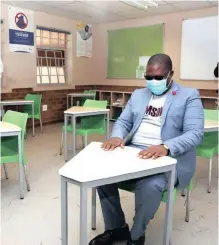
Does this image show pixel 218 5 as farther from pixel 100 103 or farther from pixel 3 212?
pixel 3 212

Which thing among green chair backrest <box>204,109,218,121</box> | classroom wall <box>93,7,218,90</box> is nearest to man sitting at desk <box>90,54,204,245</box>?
green chair backrest <box>204,109,218,121</box>

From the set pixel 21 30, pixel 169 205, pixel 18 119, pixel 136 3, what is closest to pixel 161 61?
pixel 169 205

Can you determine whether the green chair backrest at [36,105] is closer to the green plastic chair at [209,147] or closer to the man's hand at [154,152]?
the green plastic chair at [209,147]

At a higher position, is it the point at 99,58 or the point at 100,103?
the point at 99,58

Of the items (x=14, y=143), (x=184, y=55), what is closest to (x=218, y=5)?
(x=184, y=55)

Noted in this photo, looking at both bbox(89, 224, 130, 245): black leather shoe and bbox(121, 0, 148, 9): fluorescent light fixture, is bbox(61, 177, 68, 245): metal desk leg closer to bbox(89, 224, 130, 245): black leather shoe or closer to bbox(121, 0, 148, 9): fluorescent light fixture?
bbox(89, 224, 130, 245): black leather shoe

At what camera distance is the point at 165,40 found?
6332 millimetres

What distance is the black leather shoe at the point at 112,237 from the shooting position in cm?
181

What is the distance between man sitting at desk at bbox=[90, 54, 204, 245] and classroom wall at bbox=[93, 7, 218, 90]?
3.93 metres

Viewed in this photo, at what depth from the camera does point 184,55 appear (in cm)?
607

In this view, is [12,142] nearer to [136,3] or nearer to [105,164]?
[105,164]

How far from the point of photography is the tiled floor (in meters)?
1.99

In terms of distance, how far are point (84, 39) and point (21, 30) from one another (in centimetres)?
185

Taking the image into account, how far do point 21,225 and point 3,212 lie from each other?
0.28 m
